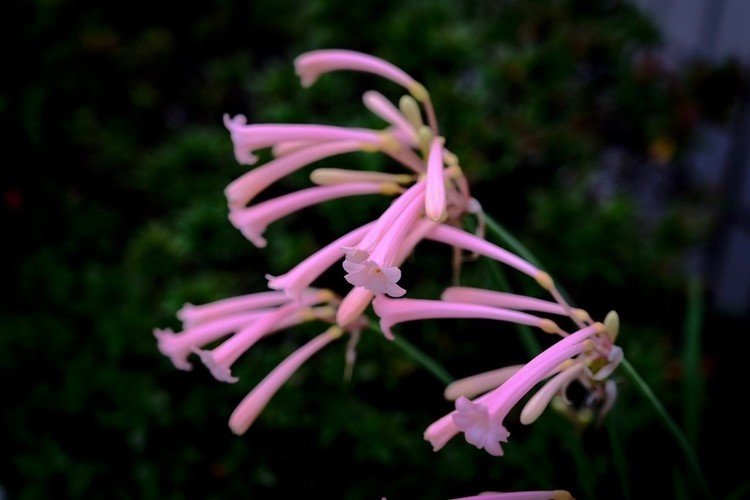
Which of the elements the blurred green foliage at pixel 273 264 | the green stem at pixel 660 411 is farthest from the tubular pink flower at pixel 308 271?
the blurred green foliage at pixel 273 264

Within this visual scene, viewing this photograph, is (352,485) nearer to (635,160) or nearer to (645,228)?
(645,228)

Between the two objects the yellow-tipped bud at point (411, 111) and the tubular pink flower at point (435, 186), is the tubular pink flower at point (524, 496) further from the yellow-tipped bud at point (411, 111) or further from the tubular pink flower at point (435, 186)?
the yellow-tipped bud at point (411, 111)

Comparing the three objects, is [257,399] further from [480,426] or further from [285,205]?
[480,426]

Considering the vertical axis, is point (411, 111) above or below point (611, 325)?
above

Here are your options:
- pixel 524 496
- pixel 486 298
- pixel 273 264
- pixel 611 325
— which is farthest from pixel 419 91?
pixel 273 264

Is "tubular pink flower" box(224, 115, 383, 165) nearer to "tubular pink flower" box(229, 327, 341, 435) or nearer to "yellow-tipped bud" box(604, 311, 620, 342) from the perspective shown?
"tubular pink flower" box(229, 327, 341, 435)

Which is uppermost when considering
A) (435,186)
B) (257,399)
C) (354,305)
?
(435,186)
